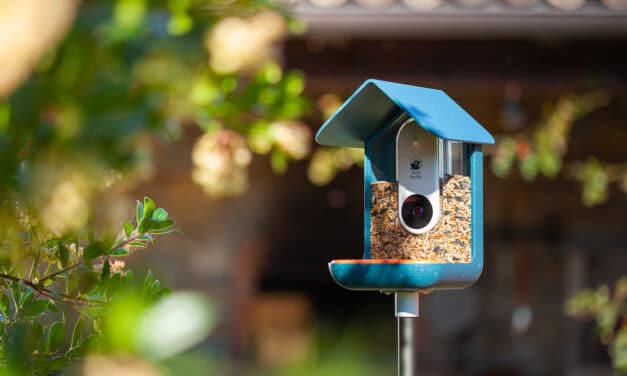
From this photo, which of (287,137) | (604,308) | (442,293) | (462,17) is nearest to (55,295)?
(287,137)

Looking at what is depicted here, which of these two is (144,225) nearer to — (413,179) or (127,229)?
(127,229)

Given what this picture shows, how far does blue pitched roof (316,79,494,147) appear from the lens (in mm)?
2102

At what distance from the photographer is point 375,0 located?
4.03 metres

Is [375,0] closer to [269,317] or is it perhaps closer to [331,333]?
[269,317]

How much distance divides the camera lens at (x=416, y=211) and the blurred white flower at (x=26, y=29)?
1.91 m

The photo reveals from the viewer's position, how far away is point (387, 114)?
229cm

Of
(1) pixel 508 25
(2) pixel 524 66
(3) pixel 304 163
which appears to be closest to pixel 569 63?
(2) pixel 524 66

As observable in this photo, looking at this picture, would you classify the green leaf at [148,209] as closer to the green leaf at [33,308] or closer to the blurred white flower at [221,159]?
the green leaf at [33,308]

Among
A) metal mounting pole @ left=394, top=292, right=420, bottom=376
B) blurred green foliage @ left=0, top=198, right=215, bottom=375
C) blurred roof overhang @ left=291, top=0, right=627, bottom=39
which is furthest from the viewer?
blurred roof overhang @ left=291, top=0, right=627, bottom=39

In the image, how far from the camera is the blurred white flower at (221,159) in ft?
7.39

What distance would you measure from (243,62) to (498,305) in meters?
4.95

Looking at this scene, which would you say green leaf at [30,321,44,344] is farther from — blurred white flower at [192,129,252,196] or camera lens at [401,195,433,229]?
camera lens at [401,195,433,229]

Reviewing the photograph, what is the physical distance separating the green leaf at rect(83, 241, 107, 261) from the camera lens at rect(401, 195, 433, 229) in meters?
1.28

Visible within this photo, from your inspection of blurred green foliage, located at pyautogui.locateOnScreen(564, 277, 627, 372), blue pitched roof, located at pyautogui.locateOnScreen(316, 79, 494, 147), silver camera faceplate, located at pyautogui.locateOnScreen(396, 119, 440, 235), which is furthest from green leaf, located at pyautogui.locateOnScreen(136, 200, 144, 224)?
blurred green foliage, located at pyautogui.locateOnScreen(564, 277, 627, 372)
